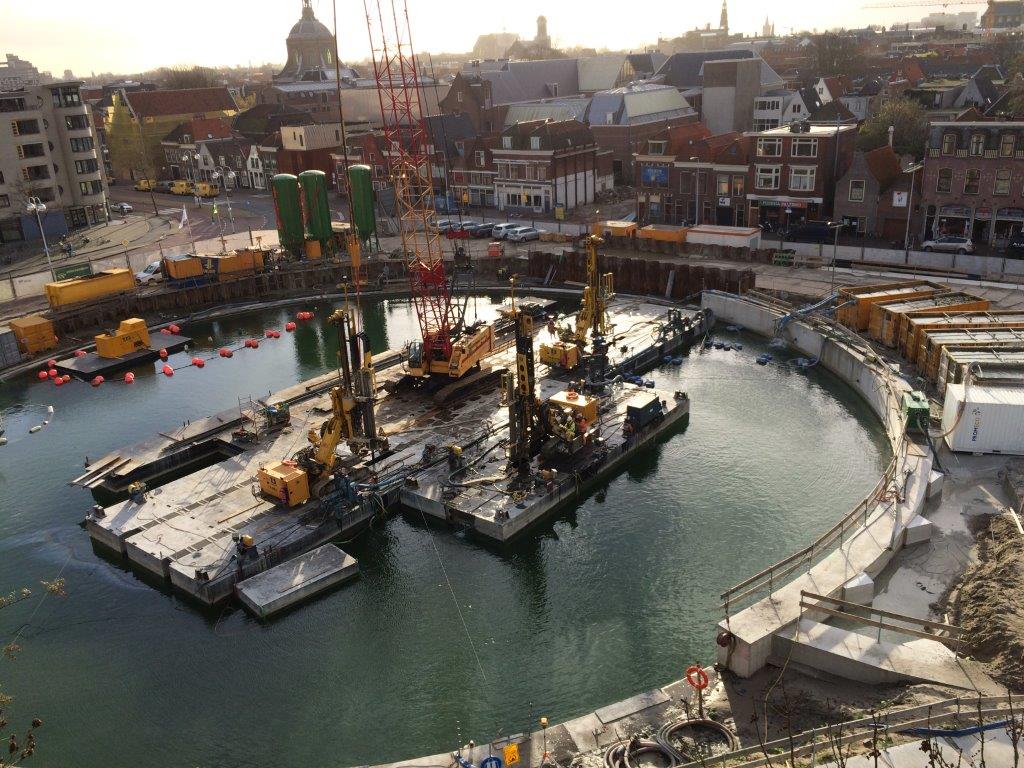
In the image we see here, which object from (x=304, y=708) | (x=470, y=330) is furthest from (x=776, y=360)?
(x=304, y=708)

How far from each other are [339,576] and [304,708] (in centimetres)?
601

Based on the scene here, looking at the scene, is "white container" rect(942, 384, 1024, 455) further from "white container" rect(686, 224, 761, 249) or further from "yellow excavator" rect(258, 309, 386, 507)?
"white container" rect(686, 224, 761, 249)

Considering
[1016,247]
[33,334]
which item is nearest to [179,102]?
[33,334]

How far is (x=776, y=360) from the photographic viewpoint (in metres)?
47.0

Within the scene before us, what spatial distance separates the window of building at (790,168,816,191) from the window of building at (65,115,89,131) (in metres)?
67.9

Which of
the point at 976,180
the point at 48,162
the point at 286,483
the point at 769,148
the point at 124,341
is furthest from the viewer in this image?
the point at 48,162

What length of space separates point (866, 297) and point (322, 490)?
31.1 metres

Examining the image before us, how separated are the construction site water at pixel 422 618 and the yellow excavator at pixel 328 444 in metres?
2.88

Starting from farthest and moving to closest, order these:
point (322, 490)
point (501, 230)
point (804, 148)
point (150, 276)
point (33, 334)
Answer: point (501, 230), point (804, 148), point (150, 276), point (33, 334), point (322, 490)

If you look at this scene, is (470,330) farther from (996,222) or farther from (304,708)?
(996,222)

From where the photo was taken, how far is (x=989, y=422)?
3175cm

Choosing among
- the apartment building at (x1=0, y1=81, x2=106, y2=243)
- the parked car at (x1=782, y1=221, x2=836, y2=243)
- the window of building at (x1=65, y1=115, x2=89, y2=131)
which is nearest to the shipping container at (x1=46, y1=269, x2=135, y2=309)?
the apartment building at (x1=0, y1=81, x2=106, y2=243)

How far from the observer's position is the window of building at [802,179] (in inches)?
2515

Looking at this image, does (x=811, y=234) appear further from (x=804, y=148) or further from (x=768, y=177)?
(x=804, y=148)
